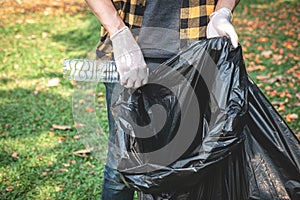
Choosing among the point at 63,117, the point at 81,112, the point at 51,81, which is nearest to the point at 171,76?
the point at 81,112

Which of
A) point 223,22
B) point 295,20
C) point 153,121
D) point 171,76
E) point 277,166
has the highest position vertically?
point 295,20

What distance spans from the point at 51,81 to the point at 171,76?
136 inches

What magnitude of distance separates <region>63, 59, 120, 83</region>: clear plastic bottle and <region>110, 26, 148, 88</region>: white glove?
6 cm

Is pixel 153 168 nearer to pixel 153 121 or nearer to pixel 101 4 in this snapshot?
pixel 153 121

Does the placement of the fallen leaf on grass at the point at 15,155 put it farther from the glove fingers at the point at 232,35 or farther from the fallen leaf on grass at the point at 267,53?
the fallen leaf on grass at the point at 267,53

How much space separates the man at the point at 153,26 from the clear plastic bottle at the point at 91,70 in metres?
0.05

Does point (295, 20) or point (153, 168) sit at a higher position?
point (295, 20)

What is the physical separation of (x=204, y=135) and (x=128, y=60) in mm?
411

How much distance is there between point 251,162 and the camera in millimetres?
2008

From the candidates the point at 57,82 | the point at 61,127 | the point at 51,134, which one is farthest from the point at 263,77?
the point at 51,134

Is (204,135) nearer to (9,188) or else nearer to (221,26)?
(221,26)

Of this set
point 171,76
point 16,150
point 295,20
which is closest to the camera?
point 171,76

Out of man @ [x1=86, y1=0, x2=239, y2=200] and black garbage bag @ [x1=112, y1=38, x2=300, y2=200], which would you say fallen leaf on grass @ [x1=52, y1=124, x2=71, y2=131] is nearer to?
man @ [x1=86, y1=0, x2=239, y2=200]

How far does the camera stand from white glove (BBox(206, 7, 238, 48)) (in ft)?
6.18
